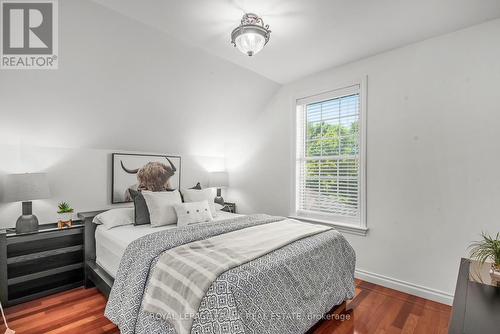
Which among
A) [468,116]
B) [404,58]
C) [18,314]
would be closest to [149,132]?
[18,314]

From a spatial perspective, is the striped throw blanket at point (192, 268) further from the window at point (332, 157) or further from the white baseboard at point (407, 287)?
the white baseboard at point (407, 287)

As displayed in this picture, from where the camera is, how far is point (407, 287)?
2.66 meters

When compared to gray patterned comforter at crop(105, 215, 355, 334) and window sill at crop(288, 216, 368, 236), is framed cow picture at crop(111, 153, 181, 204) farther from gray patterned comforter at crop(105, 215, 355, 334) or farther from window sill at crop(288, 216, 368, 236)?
window sill at crop(288, 216, 368, 236)

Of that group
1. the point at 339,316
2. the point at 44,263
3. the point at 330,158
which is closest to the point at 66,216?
the point at 44,263

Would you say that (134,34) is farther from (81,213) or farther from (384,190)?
(384,190)

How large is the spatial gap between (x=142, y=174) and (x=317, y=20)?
109 inches

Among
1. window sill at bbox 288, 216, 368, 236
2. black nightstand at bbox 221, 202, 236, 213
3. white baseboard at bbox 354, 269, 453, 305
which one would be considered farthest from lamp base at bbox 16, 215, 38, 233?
white baseboard at bbox 354, 269, 453, 305

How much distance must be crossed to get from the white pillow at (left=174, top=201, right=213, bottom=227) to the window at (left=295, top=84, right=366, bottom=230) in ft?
4.56

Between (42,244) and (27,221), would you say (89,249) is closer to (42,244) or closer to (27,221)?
(42,244)

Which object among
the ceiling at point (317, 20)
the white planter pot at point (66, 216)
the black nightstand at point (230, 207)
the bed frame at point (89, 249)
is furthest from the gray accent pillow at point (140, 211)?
the ceiling at point (317, 20)

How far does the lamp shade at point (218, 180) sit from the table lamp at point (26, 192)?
2132 mm

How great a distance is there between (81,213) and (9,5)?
199 cm

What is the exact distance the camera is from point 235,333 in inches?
52.7

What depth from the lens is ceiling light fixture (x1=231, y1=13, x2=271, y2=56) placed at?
1959mm
